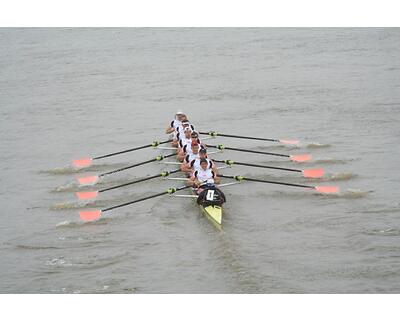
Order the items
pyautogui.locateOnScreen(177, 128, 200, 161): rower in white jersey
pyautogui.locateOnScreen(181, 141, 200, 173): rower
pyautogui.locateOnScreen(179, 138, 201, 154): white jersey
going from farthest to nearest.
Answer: pyautogui.locateOnScreen(177, 128, 200, 161): rower in white jersey < pyautogui.locateOnScreen(179, 138, 201, 154): white jersey < pyautogui.locateOnScreen(181, 141, 200, 173): rower

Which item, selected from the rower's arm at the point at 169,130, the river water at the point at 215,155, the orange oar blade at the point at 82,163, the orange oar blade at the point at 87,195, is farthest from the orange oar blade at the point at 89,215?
the rower's arm at the point at 169,130

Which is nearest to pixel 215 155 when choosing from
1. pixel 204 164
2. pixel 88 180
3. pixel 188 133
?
pixel 188 133

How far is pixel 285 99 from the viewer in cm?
1480

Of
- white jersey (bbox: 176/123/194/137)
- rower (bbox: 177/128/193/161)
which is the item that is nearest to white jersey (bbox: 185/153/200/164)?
rower (bbox: 177/128/193/161)

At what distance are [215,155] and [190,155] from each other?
103cm

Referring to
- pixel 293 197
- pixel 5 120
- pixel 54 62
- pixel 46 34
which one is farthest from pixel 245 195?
pixel 46 34

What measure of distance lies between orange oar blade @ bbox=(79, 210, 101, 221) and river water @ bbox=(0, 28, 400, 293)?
116mm

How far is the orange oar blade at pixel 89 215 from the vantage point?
30.8 feet

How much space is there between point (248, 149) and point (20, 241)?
4.22 m

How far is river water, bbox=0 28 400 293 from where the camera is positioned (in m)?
8.00

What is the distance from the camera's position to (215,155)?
11766mm

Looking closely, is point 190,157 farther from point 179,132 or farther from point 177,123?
point 177,123

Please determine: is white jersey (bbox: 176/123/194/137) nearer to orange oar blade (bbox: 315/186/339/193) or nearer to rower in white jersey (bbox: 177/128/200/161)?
rower in white jersey (bbox: 177/128/200/161)

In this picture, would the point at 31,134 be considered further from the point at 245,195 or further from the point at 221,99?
the point at 245,195
